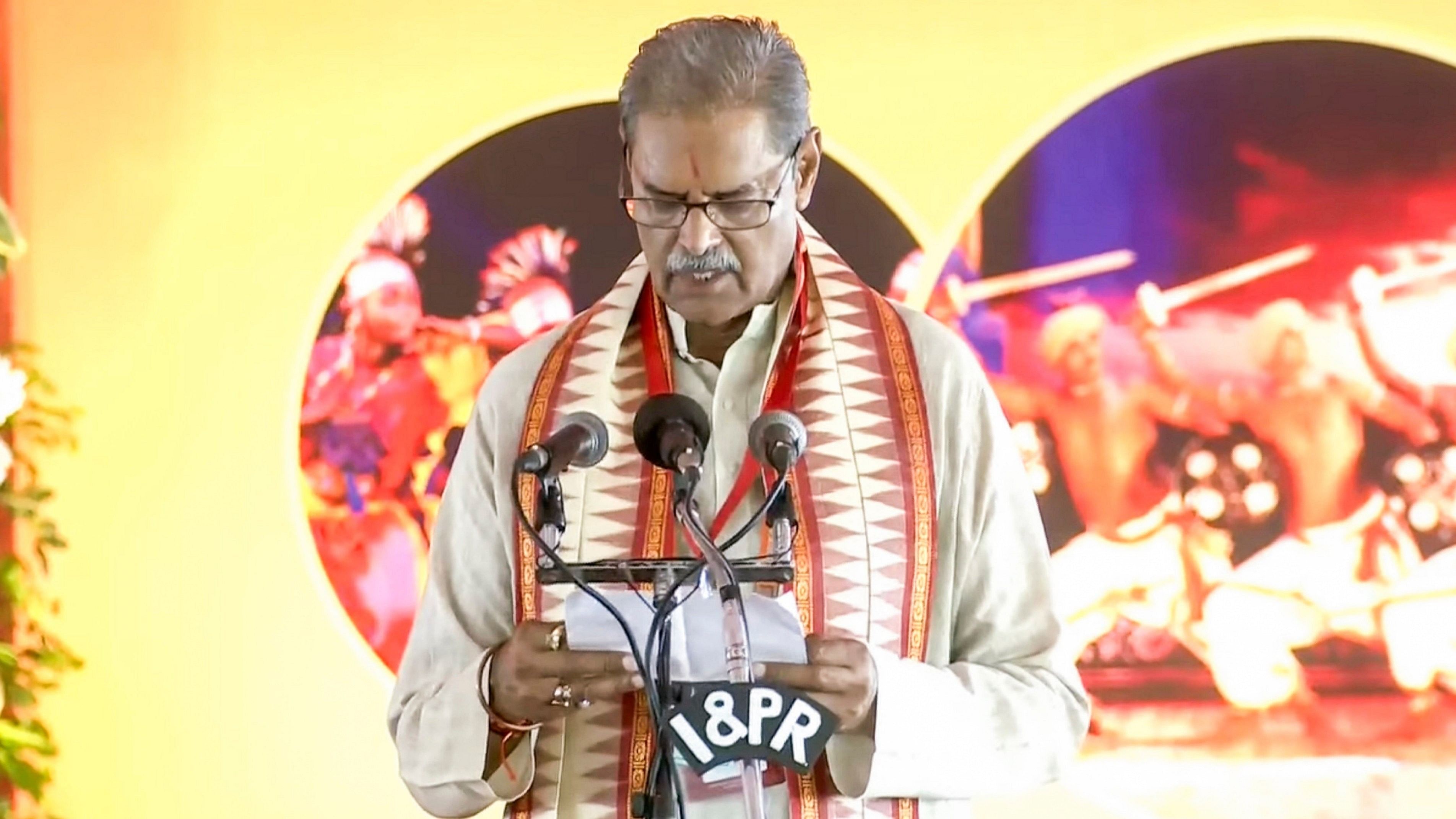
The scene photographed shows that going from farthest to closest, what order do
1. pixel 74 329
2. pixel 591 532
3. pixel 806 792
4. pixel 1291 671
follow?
pixel 74 329 → pixel 1291 671 → pixel 591 532 → pixel 806 792

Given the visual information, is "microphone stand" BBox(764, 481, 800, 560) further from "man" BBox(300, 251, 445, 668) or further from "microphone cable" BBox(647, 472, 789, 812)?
"man" BBox(300, 251, 445, 668)

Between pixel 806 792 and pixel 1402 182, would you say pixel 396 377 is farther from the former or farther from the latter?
pixel 1402 182

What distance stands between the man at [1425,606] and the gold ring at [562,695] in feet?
6.33

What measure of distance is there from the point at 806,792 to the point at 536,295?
62.2 inches

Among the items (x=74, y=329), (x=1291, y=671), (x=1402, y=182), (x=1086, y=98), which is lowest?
(x=1291, y=671)

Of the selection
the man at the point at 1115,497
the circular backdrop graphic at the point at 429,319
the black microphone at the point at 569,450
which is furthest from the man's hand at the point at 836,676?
the circular backdrop graphic at the point at 429,319

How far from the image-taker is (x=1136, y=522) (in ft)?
8.68

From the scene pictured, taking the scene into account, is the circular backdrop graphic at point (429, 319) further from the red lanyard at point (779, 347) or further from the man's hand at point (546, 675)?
the man's hand at point (546, 675)

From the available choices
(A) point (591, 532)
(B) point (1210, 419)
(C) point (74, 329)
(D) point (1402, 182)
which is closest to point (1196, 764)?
(B) point (1210, 419)

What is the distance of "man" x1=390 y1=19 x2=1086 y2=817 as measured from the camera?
4.31 feet

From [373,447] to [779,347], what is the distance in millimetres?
1480

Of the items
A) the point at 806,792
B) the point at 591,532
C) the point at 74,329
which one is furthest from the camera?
the point at 74,329

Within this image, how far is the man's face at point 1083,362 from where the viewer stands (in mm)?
2662

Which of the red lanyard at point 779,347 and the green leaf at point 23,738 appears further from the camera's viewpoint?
the green leaf at point 23,738
